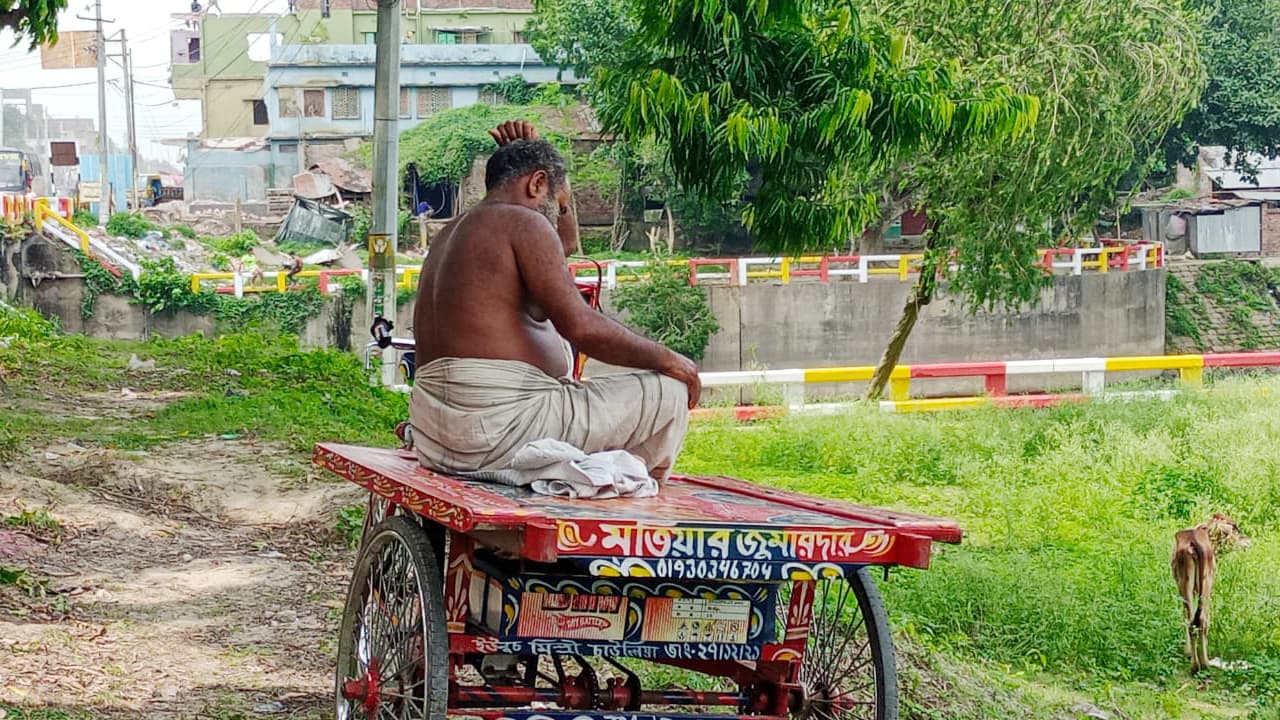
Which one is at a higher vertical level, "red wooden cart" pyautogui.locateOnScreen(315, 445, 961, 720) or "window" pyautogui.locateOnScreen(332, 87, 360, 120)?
"window" pyautogui.locateOnScreen(332, 87, 360, 120)

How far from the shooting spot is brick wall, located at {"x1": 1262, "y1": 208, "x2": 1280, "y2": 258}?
140ft

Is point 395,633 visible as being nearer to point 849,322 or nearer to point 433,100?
point 849,322

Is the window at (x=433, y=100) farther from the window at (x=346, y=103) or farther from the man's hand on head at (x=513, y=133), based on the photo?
the man's hand on head at (x=513, y=133)

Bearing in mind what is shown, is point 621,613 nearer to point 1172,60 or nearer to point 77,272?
point 1172,60

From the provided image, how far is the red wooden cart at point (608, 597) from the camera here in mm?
3654

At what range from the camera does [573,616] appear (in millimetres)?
3959

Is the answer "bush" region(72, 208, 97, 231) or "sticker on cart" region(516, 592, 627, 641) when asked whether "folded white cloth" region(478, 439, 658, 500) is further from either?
"bush" region(72, 208, 97, 231)

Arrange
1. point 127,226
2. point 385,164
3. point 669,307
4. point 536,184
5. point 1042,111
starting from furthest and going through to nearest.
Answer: point 127,226, point 669,307, point 1042,111, point 385,164, point 536,184

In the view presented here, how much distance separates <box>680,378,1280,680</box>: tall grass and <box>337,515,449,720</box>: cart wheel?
3894 mm

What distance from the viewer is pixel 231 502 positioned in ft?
31.8

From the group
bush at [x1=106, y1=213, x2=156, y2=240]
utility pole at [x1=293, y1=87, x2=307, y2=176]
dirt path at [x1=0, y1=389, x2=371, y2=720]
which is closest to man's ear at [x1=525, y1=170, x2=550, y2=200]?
dirt path at [x1=0, y1=389, x2=371, y2=720]

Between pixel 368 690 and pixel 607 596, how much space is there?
899mm

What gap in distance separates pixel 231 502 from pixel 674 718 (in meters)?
6.21

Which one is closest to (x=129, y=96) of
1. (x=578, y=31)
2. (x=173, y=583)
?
(x=578, y=31)
